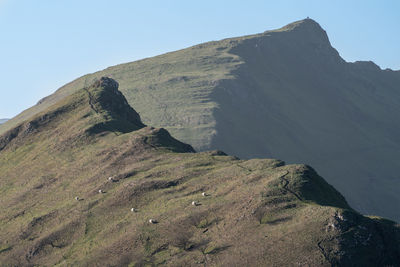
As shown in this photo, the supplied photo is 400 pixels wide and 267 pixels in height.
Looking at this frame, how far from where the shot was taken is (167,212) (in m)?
58.0

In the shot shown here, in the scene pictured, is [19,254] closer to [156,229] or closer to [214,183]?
[156,229]

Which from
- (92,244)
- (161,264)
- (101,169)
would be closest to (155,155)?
(101,169)

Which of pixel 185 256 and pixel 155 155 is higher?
pixel 155 155

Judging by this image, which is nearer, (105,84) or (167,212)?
(167,212)

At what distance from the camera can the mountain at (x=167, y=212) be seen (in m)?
47.9

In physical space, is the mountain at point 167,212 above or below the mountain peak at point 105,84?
below

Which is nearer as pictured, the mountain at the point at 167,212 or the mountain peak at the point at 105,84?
the mountain at the point at 167,212

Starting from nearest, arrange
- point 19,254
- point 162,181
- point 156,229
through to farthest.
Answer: point 156,229, point 19,254, point 162,181

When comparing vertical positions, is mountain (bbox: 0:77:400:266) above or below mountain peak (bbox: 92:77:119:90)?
below

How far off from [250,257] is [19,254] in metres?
26.6

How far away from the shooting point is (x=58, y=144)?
299ft

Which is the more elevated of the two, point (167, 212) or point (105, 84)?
point (105, 84)

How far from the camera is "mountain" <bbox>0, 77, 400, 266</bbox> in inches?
1885

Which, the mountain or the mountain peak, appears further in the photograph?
the mountain peak
